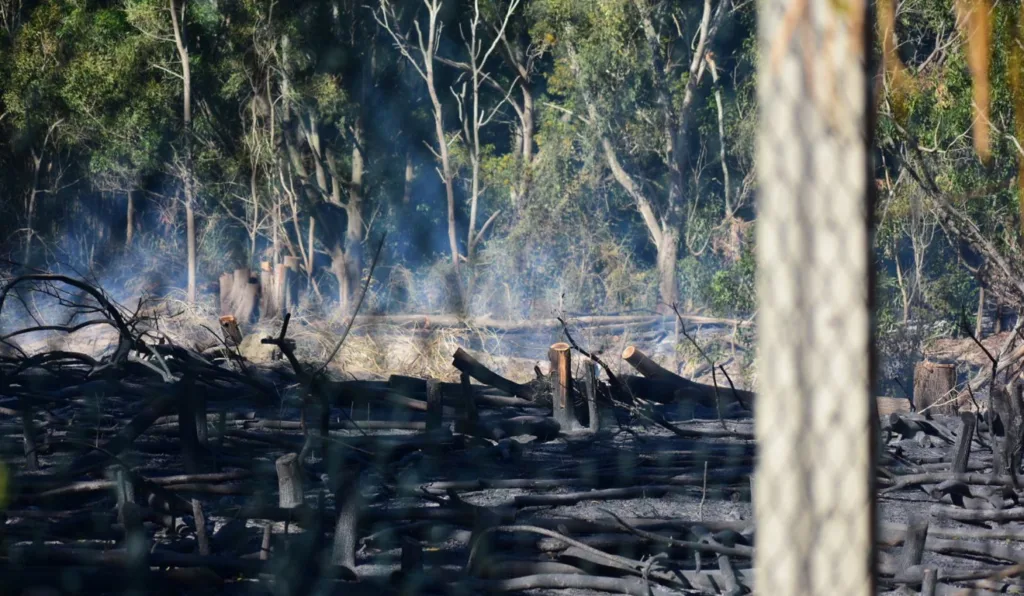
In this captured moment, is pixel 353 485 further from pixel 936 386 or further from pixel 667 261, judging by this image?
pixel 667 261

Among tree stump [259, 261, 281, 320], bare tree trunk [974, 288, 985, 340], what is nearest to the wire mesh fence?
bare tree trunk [974, 288, 985, 340]

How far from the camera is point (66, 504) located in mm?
5516

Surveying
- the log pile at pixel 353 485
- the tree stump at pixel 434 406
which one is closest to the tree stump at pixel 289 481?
the log pile at pixel 353 485

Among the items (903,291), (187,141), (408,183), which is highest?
(187,141)

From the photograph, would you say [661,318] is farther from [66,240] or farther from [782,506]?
[782,506]

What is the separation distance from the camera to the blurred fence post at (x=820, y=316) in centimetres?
186

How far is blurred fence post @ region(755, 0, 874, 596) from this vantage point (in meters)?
1.86

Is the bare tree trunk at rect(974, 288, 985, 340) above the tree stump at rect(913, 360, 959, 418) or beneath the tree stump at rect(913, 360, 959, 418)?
above

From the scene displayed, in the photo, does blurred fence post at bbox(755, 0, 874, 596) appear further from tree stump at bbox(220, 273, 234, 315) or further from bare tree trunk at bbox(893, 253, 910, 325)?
tree stump at bbox(220, 273, 234, 315)

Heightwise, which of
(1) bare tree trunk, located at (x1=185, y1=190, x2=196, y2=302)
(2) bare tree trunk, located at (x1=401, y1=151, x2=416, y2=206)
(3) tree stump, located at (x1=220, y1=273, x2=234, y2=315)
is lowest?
(3) tree stump, located at (x1=220, y1=273, x2=234, y2=315)

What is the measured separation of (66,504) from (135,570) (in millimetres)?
1598

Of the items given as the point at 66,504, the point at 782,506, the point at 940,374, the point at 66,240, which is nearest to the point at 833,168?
the point at 782,506

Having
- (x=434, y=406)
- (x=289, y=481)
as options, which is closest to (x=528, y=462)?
(x=434, y=406)

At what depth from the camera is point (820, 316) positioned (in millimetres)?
1874
